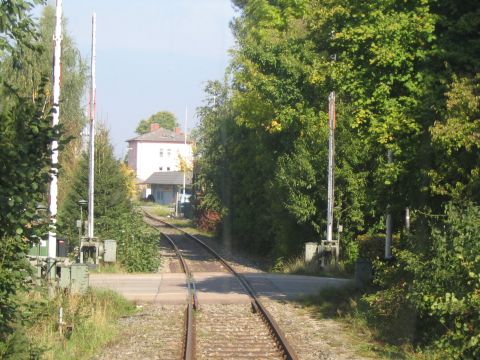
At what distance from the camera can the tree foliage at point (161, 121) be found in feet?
616

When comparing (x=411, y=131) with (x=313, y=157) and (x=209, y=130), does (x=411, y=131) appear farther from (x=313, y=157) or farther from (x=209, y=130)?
(x=209, y=130)

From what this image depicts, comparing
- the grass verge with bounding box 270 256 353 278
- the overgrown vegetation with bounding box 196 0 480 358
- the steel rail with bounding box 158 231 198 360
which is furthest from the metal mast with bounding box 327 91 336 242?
the steel rail with bounding box 158 231 198 360

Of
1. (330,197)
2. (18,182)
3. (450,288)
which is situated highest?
(330,197)

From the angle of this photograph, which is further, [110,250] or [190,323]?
[110,250]

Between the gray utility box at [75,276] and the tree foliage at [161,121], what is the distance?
6758 inches

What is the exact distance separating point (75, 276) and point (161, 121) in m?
177

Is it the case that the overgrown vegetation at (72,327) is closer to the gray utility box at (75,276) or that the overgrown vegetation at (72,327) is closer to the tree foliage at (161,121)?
the gray utility box at (75,276)

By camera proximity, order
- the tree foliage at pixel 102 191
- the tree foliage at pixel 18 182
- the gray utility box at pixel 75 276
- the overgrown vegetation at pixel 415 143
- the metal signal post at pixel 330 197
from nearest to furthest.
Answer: the tree foliage at pixel 18 182
the overgrown vegetation at pixel 415 143
the gray utility box at pixel 75 276
the metal signal post at pixel 330 197
the tree foliage at pixel 102 191

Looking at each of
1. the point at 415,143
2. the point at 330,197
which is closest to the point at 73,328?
the point at 415,143

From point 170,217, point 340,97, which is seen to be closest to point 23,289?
point 340,97

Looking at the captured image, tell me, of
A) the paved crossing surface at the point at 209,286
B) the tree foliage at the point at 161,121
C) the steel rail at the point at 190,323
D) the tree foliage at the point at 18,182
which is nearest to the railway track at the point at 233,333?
the steel rail at the point at 190,323

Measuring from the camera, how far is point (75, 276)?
16391 millimetres

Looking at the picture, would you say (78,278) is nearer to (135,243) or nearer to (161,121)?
(135,243)

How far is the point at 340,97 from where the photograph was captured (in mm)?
28406
